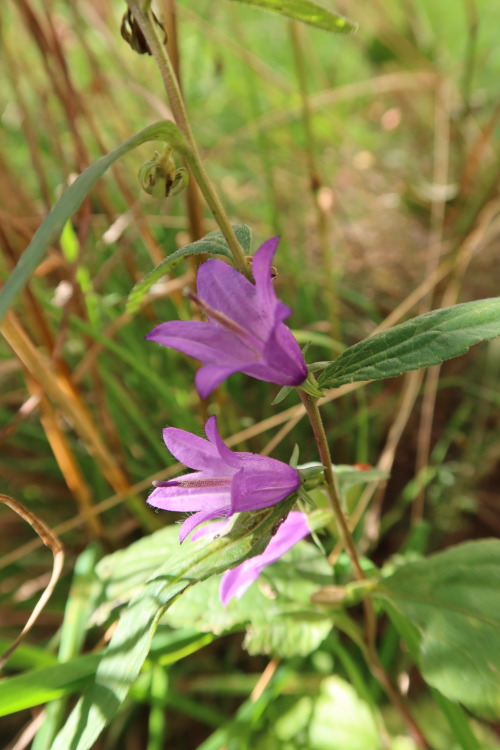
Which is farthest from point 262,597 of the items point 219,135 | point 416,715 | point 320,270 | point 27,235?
point 219,135

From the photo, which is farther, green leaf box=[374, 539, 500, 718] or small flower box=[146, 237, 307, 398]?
green leaf box=[374, 539, 500, 718]

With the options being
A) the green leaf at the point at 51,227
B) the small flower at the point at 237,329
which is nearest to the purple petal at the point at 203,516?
the small flower at the point at 237,329

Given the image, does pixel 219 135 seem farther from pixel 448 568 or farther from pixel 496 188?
pixel 448 568

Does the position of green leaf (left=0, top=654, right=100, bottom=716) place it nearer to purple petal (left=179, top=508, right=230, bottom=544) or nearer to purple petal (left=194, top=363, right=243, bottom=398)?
→ purple petal (left=179, top=508, right=230, bottom=544)

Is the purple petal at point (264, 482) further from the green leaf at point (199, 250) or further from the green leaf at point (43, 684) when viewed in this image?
the green leaf at point (43, 684)

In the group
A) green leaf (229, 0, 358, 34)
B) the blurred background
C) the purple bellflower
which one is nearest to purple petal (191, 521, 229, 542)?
the purple bellflower

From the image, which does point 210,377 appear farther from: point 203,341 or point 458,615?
point 458,615
